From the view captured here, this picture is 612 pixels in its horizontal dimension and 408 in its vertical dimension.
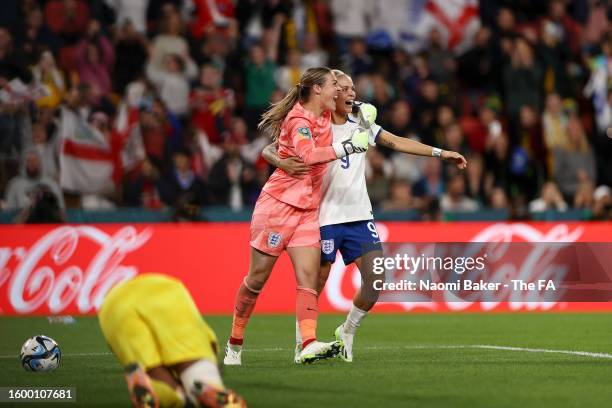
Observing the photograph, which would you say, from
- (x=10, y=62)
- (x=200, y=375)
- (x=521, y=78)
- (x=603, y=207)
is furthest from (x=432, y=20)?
(x=200, y=375)

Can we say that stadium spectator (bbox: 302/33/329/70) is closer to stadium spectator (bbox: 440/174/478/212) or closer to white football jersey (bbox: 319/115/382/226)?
stadium spectator (bbox: 440/174/478/212)

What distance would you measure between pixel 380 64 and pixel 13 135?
6.45 m

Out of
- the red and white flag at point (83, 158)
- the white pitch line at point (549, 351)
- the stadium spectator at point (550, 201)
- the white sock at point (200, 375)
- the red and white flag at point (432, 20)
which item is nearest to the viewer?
the white sock at point (200, 375)

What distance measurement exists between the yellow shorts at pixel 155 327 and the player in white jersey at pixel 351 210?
3875mm


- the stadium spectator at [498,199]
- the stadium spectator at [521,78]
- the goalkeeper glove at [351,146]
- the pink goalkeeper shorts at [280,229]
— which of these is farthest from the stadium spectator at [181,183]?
the goalkeeper glove at [351,146]

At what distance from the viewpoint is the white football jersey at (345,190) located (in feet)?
37.4

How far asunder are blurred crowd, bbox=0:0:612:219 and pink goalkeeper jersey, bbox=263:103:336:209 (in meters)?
7.78

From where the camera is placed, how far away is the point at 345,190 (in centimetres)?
1145


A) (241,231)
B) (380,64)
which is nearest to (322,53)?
(380,64)

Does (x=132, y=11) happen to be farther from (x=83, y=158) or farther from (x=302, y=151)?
(x=302, y=151)

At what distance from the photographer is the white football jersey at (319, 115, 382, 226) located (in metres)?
11.4

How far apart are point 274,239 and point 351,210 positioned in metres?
0.82

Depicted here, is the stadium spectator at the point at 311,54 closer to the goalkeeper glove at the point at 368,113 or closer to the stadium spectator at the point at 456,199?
the stadium spectator at the point at 456,199

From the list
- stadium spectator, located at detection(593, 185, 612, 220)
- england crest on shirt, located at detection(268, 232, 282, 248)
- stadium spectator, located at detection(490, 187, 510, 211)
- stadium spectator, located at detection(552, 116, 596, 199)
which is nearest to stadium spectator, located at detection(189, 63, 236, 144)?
stadium spectator, located at detection(490, 187, 510, 211)
